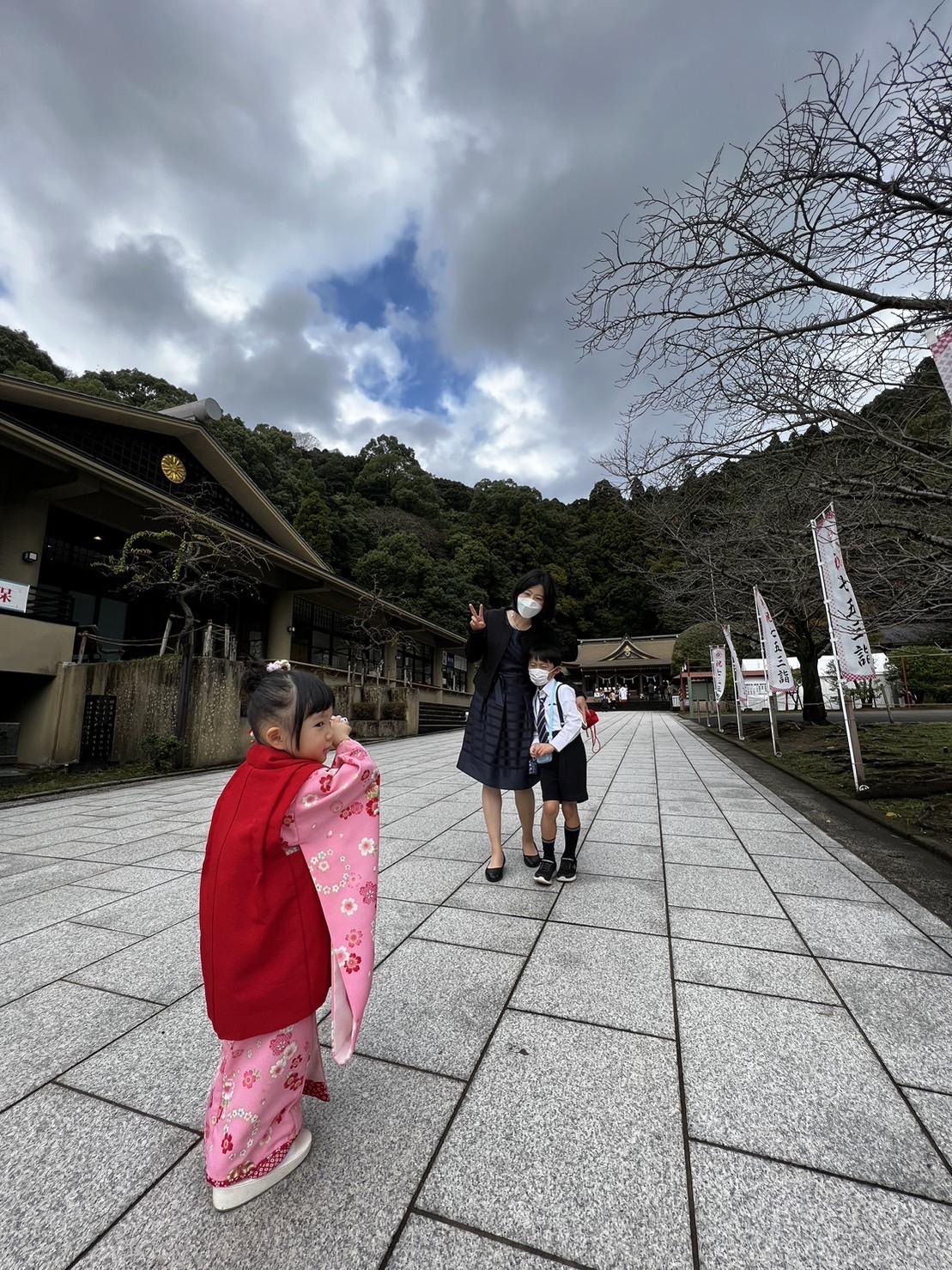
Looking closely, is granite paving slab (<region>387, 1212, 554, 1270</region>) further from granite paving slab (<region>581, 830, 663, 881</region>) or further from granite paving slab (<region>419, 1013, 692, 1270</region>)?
granite paving slab (<region>581, 830, 663, 881</region>)

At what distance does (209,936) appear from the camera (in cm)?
124

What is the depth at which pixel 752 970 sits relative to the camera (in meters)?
2.17

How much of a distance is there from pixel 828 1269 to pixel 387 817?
4.16m

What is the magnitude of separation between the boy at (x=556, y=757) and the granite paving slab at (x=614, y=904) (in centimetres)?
17

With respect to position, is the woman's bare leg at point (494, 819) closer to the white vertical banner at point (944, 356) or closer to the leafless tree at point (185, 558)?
the white vertical banner at point (944, 356)

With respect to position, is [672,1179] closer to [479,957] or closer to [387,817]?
[479,957]

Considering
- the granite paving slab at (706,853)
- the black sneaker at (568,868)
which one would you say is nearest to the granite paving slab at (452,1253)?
the black sneaker at (568,868)

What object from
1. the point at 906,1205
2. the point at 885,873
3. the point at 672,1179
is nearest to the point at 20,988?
Answer: the point at 672,1179

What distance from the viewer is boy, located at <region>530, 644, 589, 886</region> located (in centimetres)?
305

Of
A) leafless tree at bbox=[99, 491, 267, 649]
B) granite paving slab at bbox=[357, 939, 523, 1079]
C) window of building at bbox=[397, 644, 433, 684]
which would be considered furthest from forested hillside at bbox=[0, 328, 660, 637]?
granite paving slab at bbox=[357, 939, 523, 1079]

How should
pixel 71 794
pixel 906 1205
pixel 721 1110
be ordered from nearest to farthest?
pixel 906 1205 < pixel 721 1110 < pixel 71 794

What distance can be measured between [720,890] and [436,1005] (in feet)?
6.31

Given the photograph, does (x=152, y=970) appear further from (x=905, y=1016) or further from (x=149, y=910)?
A: (x=905, y=1016)

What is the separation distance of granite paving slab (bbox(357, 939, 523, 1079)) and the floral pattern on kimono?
1.69ft
